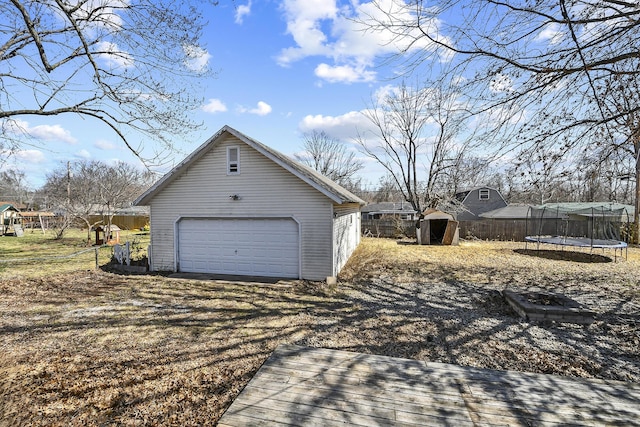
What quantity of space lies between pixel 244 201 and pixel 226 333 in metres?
5.56

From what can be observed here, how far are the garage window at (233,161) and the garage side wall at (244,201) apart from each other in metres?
0.12

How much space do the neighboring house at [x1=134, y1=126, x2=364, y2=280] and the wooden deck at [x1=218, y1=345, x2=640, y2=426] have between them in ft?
Answer: 19.1

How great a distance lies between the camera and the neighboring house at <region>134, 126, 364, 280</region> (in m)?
9.87

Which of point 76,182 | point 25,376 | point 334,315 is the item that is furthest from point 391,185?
point 25,376

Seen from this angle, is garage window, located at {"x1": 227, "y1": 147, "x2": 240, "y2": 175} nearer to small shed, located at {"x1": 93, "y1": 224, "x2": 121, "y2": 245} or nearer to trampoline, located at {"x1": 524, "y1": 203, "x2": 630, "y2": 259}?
small shed, located at {"x1": 93, "y1": 224, "x2": 121, "y2": 245}

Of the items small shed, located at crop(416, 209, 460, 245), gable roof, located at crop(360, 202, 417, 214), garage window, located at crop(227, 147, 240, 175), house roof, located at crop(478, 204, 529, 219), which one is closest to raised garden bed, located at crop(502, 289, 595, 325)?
garage window, located at crop(227, 147, 240, 175)

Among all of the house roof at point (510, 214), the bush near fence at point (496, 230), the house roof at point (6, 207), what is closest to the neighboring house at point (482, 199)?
the house roof at point (510, 214)

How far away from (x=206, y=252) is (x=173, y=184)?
2761mm

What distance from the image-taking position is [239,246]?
10.7 m

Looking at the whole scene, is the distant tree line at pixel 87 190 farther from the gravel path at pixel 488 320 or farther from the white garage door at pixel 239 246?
the gravel path at pixel 488 320

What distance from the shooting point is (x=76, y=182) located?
31.6 metres

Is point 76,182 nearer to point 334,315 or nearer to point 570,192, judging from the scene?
point 334,315

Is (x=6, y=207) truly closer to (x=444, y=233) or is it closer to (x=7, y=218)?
(x=7, y=218)

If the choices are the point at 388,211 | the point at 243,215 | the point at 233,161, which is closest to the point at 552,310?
the point at 243,215
